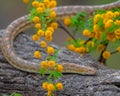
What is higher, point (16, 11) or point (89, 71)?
point (16, 11)

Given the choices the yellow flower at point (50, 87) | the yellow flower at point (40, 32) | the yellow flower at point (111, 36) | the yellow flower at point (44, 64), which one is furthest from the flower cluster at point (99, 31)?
the yellow flower at point (50, 87)

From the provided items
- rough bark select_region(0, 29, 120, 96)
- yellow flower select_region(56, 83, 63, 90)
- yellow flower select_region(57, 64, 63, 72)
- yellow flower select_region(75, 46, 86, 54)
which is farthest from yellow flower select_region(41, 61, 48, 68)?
yellow flower select_region(75, 46, 86, 54)

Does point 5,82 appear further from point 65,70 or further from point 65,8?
point 65,8

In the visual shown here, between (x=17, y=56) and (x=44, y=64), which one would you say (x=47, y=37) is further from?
(x=17, y=56)

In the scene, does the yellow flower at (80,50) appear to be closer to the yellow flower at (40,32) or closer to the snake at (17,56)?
the snake at (17,56)

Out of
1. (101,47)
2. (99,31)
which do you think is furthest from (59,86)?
(101,47)

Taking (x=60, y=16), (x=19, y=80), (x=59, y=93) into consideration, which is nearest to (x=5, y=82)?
(x=19, y=80)

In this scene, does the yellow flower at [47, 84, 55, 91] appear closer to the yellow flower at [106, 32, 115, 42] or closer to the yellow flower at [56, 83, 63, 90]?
the yellow flower at [56, 83, 63, 90]

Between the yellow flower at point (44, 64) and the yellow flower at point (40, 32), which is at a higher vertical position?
the yellow flower at point (40, 32)
